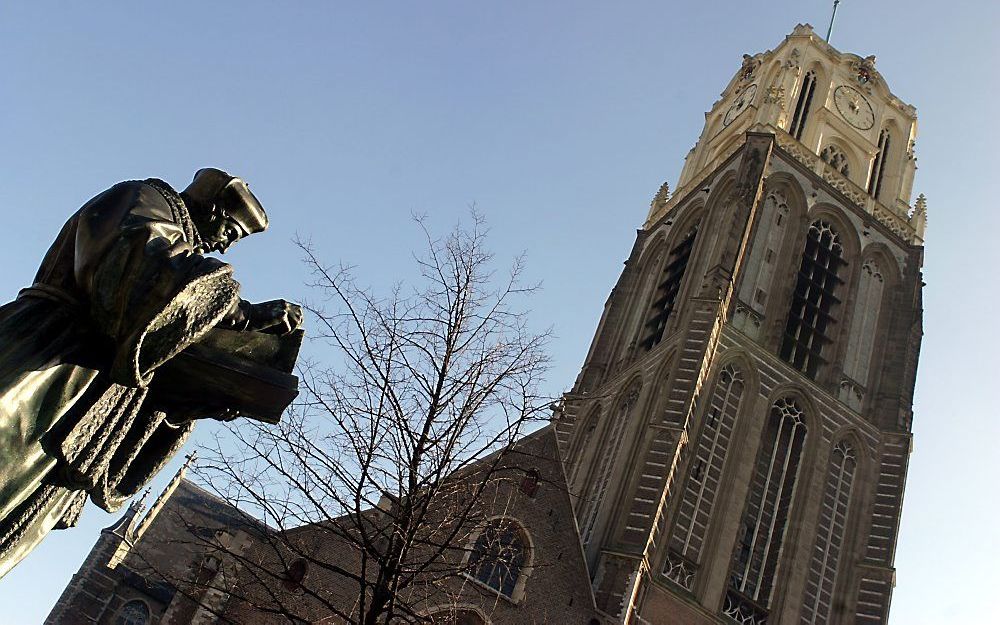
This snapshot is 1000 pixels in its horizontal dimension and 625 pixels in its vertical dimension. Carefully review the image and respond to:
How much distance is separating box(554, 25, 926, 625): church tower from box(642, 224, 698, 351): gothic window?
10cm

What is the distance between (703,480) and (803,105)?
739 inches

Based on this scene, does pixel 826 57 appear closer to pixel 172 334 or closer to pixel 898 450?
pixel 898 450

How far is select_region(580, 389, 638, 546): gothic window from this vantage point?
24.2 meters

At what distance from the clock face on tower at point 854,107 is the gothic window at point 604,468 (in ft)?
56.7

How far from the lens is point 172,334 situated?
2674mm

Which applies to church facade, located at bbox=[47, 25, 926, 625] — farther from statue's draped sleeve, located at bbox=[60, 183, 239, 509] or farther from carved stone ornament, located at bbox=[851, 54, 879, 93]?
statue's draped sleeve, located at bbox=[60, 183, 239, 509]

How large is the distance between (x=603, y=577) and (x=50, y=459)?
19.7 m

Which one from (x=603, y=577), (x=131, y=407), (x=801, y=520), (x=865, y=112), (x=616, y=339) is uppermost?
(x=865, y=112)

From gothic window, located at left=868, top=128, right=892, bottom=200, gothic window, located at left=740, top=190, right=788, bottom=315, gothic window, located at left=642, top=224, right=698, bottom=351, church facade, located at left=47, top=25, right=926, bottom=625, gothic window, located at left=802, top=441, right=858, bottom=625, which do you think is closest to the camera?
church facade, located at left=47, top=25, right=926, bottom=625

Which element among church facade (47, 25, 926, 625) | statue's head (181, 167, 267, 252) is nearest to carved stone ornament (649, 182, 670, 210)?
church facade (47, 25, 926, 625)

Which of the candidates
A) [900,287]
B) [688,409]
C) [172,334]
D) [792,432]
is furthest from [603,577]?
[172,334]

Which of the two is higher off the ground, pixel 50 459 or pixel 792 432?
pixel 792 432

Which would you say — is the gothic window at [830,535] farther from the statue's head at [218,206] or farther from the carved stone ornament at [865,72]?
the statue's head at [218,206]

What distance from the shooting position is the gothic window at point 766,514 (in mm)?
23703
